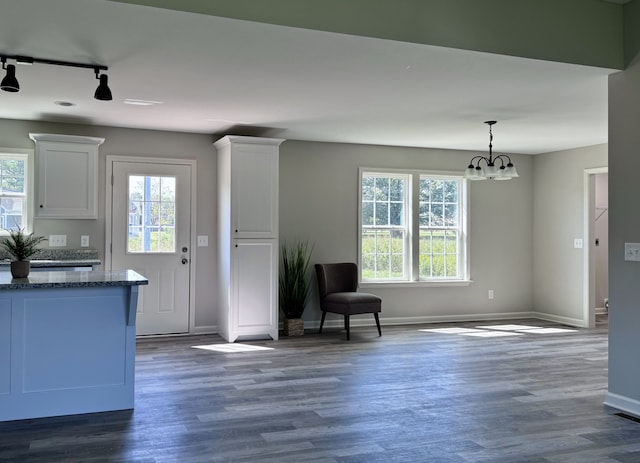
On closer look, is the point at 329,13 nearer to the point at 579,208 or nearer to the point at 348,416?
the point at 348,416

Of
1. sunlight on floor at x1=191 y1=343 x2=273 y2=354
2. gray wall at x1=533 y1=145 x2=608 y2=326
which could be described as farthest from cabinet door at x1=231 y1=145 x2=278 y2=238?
gray wall at x1=533 y1=145 x2=608 y2=326

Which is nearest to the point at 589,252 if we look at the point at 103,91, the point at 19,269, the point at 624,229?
the point at 624,229

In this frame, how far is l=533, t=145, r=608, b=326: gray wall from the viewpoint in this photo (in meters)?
7.57

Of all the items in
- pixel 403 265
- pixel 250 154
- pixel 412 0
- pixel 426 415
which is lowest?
pixel 426 415

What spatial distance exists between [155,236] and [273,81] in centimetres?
290

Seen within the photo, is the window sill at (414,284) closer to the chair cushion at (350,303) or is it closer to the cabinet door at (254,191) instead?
the chair cushion at (350,303)

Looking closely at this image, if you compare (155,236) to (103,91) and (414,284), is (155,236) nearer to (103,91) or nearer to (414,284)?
(103,91)

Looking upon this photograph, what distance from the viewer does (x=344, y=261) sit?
7.36 metres

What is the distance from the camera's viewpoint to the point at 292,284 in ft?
22.1

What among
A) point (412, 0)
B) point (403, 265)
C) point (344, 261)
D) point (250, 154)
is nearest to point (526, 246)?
point (403, 265)

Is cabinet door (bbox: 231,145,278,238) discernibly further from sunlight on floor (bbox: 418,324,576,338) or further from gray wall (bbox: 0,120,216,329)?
sunlight on floor (bbox: 418,324,576,338)

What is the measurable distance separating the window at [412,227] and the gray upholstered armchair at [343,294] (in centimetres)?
44

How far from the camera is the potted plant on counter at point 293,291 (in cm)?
667

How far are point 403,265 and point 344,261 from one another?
87 cm
